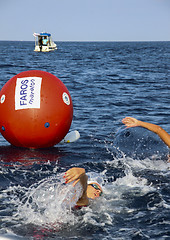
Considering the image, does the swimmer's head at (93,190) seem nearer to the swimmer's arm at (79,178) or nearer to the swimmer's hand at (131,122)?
the swimmer's arm at (79,178)

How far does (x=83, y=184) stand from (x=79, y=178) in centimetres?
25

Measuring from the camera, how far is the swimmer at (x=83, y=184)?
4.52 meters

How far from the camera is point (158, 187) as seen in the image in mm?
6188

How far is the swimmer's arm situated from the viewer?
14.8ft

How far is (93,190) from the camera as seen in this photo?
222 inches

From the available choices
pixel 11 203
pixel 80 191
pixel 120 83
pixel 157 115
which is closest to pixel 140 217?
pixel 80 191

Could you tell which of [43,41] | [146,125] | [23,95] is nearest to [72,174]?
[146,125]

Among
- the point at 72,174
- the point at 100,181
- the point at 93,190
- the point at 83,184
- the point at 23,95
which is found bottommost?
the point at 100,181

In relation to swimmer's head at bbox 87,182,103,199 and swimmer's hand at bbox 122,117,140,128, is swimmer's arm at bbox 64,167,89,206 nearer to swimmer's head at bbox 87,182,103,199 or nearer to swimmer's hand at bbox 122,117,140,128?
swimmer's head at bbox 87,182,103,199

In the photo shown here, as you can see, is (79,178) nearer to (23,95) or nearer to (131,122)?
(131,122)

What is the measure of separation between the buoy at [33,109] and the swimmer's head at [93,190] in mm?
2338

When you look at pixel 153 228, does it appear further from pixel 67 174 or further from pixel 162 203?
pixel 67 174

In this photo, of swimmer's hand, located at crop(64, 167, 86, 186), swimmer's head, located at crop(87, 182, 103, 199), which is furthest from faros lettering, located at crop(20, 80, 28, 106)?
swimmer's hand, located at crop(64, 167, 86, 186)

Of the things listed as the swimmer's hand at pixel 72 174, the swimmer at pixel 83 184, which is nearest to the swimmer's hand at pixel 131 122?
the swimmer at pixel 83 184
